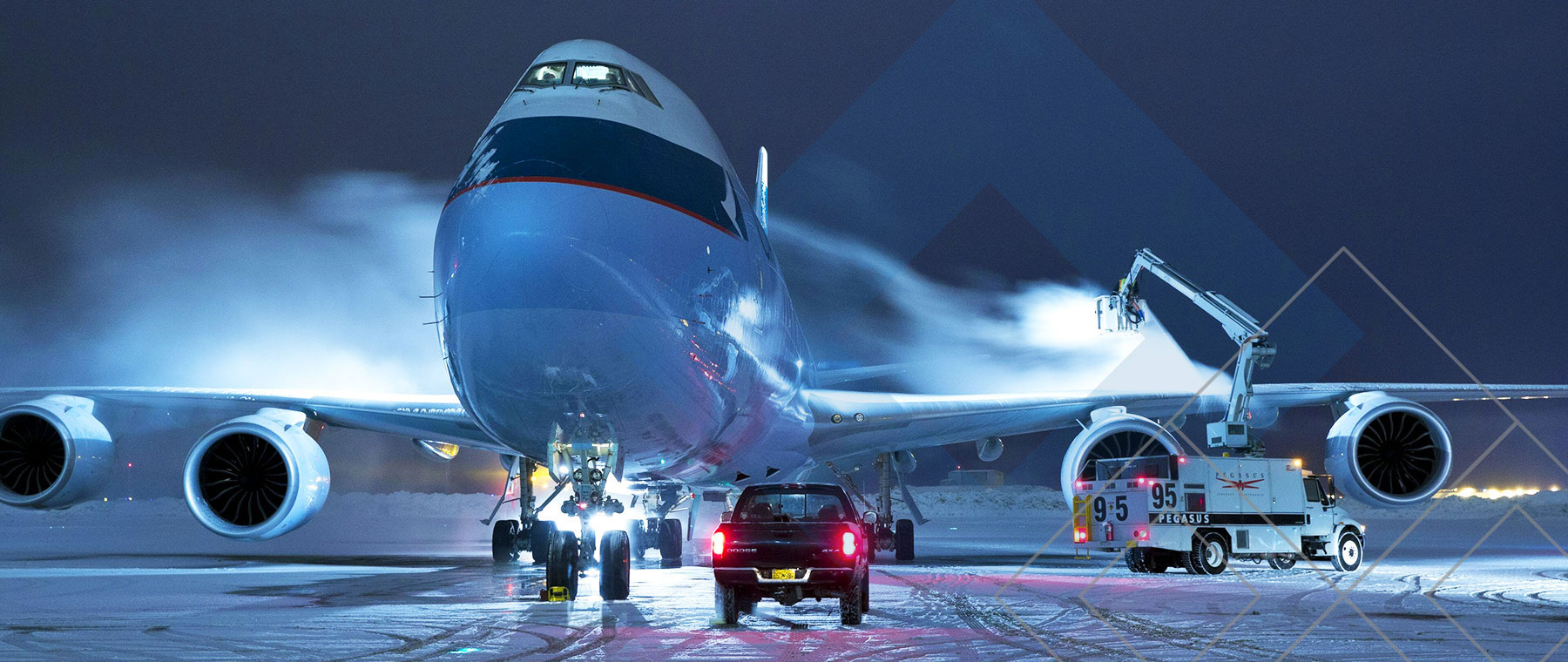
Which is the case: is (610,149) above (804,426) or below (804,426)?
above

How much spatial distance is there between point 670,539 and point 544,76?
1114 centimetres

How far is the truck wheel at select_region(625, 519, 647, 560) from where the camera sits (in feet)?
67.9

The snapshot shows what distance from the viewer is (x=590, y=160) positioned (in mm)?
9258

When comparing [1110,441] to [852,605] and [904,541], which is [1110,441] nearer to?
[904,541]

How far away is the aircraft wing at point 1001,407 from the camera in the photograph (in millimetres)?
16391

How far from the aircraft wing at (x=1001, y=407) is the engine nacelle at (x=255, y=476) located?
6.48 meters

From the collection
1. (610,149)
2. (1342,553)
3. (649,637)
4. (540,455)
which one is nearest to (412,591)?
(540,455)

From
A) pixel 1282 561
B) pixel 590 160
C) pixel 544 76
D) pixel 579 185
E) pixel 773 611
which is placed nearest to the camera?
pixel 579 185

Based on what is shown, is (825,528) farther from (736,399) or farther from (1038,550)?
(1038,550)

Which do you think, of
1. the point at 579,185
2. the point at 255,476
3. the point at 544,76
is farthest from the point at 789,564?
the point at 255,476

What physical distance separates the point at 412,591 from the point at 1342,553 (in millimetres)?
12622

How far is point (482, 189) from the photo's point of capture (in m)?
9.13

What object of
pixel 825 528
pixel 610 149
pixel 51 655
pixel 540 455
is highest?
pixel 610 149

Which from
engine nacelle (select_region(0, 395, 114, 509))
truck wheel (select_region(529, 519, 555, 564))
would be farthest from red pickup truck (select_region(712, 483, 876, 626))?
engine nacelle (select_region(0, 395, 114, 509))
